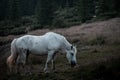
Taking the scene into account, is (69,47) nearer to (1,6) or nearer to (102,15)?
(102,15)

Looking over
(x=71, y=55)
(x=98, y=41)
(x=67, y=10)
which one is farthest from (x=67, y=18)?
(x=71, y=55)

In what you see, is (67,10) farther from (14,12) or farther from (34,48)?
(34,48)

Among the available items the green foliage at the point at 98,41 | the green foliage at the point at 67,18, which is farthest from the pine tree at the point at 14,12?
the green foliage at the point at 98,41

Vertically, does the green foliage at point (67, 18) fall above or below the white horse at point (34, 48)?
below

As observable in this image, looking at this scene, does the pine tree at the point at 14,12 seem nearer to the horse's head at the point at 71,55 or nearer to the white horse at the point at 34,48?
the white horse at the point at 34,48

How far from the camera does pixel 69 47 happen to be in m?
12.9

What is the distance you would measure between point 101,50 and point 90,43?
382 centimetres

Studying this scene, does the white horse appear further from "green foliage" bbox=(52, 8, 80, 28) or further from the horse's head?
"green foliage" bbox=(52, 8, 80, 28)

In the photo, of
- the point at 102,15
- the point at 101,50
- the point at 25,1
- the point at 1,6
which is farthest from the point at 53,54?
the point at 25,1

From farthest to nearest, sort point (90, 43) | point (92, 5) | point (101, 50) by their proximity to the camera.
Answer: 1. point (92, 5)
2. point (90, 43)
3. point (101, 50)

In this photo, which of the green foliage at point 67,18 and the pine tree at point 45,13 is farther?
the pine tree at point 45,13

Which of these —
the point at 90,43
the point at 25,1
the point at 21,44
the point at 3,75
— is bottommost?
the point at 25,1

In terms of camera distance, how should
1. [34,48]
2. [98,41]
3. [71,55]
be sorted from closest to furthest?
[34,48] → [71,55] → [98,41]

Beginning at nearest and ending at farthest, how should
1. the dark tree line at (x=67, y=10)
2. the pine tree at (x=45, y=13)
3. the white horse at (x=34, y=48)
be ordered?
1. the white horse at (x=34, y=48)
2. the dark tree line at (x=67, y=10)
3. the pine tree at (x=45, y=13)
